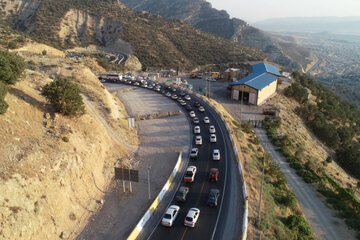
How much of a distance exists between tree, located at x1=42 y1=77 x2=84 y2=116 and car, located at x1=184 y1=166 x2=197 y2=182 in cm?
1729

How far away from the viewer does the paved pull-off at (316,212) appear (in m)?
33.1

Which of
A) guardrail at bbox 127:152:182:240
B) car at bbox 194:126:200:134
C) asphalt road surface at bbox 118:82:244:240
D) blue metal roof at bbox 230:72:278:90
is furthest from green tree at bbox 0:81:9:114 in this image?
blue metal roof at bbox 230:72:278:90

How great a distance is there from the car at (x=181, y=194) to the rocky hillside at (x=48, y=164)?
845 cm

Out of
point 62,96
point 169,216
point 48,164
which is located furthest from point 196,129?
point 48,164

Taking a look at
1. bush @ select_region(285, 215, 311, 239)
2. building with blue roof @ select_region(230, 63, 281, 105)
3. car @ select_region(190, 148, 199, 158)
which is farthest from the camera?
building with blue roof @ select_region(230, 63, 281, 105)

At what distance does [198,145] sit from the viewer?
44469 mm

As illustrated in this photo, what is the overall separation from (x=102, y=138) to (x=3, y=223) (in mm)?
18285

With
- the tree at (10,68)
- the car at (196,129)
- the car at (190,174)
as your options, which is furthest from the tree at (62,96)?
the car at (196,129)

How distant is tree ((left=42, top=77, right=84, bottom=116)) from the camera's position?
3687cm

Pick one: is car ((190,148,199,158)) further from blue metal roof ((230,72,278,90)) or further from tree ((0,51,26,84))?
blue metal roof ((230,72,278,90))

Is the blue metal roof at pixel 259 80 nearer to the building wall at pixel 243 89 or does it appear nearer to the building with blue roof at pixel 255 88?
the building with blue roof at pixel 255 88

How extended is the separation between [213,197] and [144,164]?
1293cm

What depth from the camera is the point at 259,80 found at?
73938 mm

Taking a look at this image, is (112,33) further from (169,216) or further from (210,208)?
(169,216)
